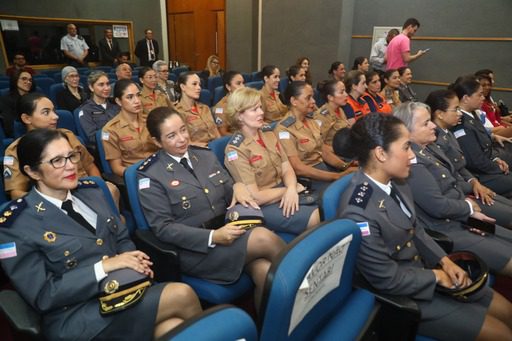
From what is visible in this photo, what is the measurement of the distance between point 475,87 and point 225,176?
228cm

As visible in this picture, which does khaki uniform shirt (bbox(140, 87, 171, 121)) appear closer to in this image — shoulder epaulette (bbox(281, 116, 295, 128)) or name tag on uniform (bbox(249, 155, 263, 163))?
shoulder epaulette (bbox(281, 116, 295, 128))

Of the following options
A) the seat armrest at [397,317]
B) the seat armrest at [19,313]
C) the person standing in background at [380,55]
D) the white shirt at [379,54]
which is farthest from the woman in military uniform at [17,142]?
the white shirt at [379,54]

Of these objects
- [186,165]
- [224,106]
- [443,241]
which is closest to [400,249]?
[443,241]

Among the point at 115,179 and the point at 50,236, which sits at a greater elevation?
the point at 50,236

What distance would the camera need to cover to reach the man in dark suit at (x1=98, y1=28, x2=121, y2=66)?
8469 mm

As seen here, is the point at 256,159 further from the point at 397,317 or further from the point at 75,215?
the point at 397,317

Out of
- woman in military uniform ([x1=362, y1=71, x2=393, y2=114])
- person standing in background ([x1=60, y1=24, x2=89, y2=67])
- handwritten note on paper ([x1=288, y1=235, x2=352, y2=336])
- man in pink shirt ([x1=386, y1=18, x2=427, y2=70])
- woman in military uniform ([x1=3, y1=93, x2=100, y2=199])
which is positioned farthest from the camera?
person standing in background ([x1=60, y1=24, x2=89, y2=67])

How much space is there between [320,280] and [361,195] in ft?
1.72

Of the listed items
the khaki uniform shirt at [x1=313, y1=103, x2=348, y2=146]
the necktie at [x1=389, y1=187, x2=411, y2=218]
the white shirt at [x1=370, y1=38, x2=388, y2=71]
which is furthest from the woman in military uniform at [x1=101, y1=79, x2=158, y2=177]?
the white shirt at [x1=370, y1=38, x2=388, y2=71]

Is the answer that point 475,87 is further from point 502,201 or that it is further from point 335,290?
point 335,290

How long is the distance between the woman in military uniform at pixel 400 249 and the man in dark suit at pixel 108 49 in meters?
8.53

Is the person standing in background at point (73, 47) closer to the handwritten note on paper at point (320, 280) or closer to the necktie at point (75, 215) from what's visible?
the necktie at point (75, 215)

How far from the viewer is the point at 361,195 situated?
142 centimetres

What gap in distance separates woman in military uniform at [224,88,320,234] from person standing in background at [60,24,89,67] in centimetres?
718
